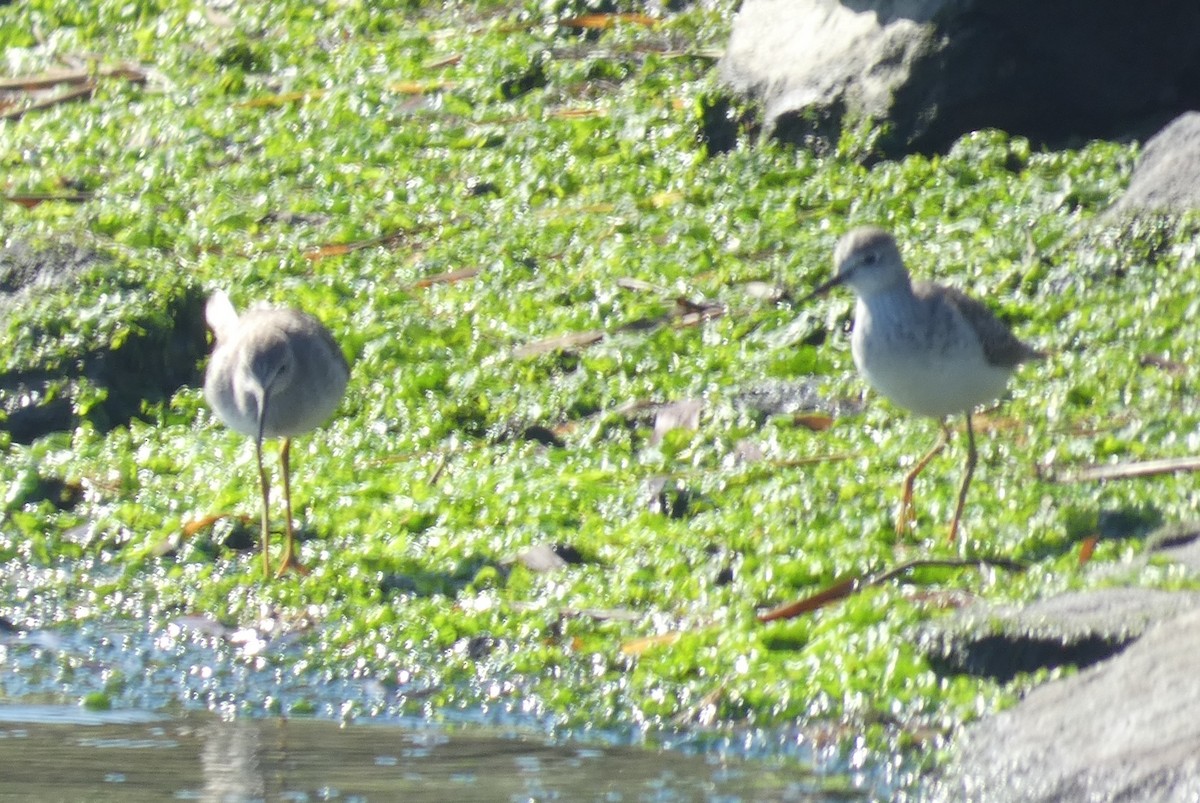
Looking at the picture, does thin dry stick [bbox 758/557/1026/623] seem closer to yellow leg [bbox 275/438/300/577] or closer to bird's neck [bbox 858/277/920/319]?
bird's neck [bbox 858/277/920/319]

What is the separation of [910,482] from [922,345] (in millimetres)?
504

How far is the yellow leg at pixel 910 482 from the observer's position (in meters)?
7.30

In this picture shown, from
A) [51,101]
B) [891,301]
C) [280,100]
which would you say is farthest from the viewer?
[51,101]

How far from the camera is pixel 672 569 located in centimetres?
720

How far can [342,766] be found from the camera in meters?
5.69

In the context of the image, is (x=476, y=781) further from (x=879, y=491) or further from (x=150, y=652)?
(x=879, y=491)

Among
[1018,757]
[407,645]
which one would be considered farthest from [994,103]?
[1018,757]

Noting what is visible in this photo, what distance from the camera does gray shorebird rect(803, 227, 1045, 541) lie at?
24.5ft

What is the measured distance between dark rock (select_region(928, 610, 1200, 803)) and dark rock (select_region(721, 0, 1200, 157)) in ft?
18.2

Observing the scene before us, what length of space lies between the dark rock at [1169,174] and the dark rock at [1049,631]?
378cm

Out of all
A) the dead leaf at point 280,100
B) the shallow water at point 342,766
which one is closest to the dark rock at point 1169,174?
the shallow water at point 342,766

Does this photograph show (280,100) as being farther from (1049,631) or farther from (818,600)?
(1049,631)

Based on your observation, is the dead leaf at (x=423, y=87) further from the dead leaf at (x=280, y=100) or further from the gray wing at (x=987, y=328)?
the gray wing at (x=987, y=328)

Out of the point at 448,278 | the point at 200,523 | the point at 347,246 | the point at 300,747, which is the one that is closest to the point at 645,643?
the point at 300,747
